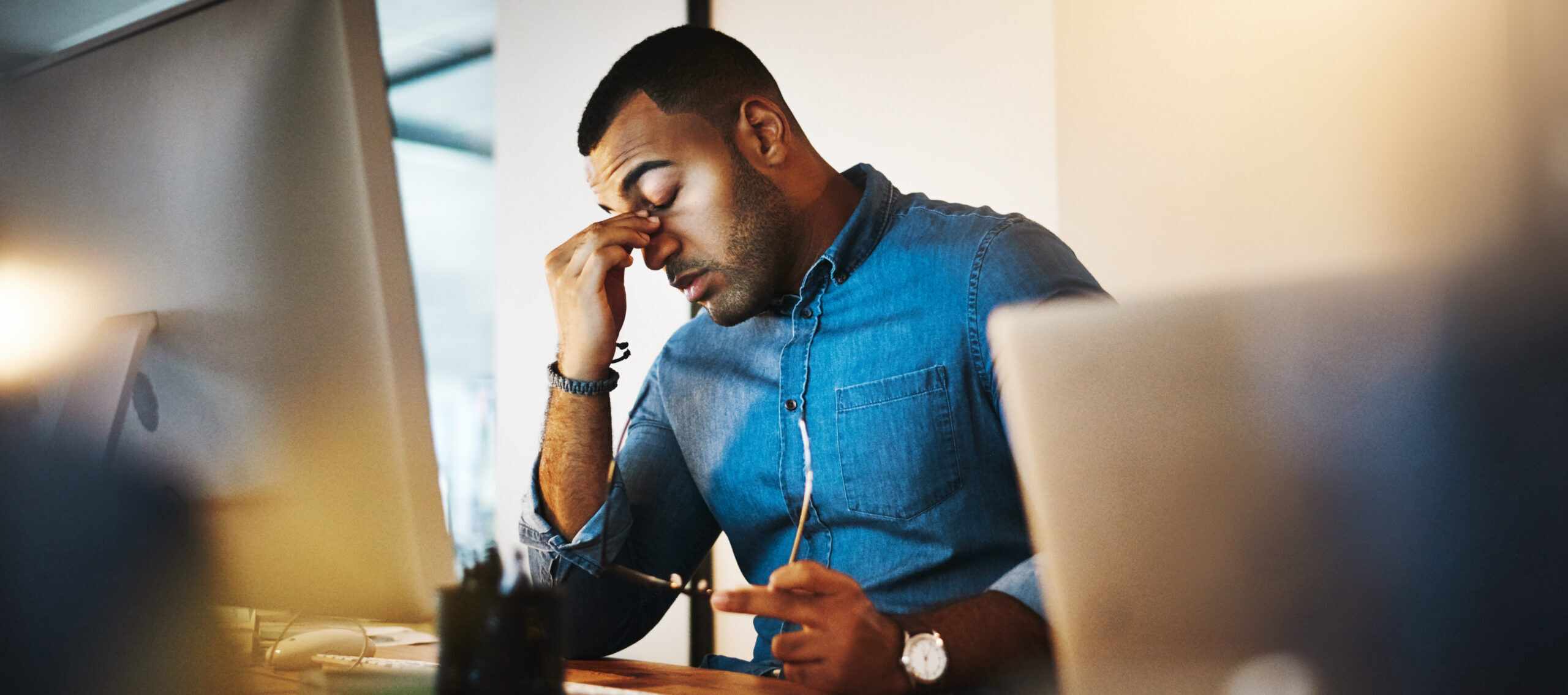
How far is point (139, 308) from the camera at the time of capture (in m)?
0.69

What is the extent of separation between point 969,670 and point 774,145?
90cm

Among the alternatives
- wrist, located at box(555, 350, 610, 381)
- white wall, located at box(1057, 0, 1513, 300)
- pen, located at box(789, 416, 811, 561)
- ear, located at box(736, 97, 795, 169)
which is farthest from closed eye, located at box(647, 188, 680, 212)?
white wall, located at box(1057, 0, 1513, 300)

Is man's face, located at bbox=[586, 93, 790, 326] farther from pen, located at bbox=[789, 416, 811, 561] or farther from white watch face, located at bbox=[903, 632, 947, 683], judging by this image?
white watch face, located at bbox=[903, 632, 947, 683]

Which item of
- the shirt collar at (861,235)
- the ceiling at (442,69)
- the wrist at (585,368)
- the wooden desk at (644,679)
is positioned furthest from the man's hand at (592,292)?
the ceiling at (442,69)

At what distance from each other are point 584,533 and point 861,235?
0.56 metres

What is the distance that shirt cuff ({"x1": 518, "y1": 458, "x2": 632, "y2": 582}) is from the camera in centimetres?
125

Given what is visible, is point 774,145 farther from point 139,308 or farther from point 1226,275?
point 139,308

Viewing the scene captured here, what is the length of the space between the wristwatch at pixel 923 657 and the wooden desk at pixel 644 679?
0.09 m

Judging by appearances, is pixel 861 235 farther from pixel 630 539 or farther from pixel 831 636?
pixel 831 636

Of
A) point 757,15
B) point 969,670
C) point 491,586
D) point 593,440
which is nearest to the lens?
point 491,586

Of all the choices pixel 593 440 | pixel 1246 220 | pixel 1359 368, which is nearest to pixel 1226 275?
pixel 1246 220

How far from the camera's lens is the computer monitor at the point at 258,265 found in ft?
2.11

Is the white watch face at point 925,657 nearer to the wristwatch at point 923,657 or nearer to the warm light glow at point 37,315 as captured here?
the wristwatch at point 923,657

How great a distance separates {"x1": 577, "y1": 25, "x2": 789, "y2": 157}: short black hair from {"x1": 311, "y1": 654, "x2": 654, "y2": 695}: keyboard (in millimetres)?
859
